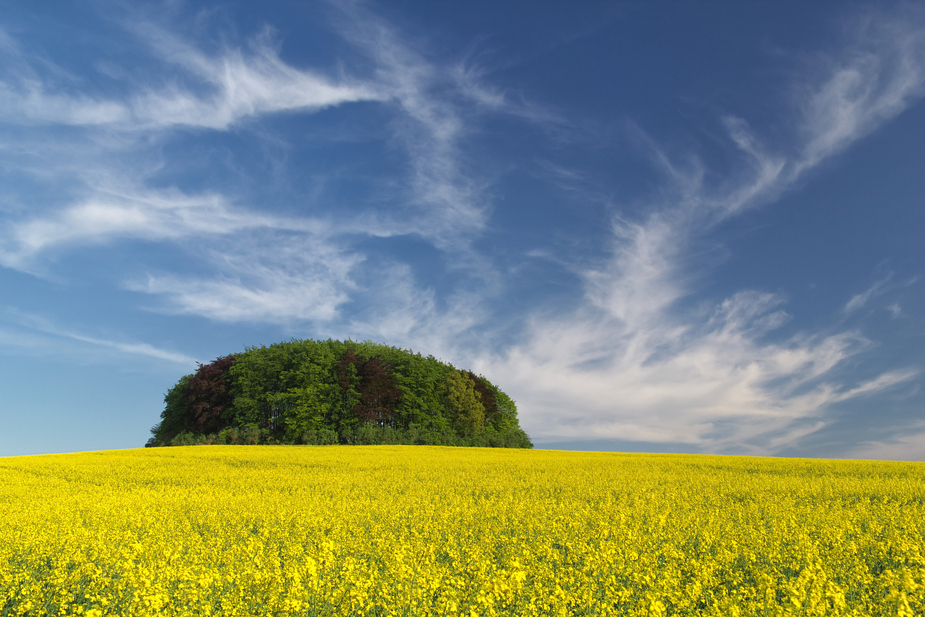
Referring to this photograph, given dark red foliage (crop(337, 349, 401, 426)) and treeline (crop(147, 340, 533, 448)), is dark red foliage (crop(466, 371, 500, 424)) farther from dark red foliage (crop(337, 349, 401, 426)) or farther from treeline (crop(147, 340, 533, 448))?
dark red foliage (crop(337, 349, 401, 426))

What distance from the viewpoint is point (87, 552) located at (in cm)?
1027

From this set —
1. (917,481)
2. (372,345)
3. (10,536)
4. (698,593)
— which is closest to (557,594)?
(698,593)

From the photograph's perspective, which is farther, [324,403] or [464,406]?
[464,406]

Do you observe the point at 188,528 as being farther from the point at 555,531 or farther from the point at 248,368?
the point at 248,368

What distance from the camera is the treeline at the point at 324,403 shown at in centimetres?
5234

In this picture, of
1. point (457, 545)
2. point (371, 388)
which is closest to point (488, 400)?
point (371, 388)

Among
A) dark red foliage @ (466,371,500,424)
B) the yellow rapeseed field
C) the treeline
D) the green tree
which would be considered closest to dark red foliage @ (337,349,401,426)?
the treeline

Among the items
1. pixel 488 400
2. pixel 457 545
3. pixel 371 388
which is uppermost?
pixel 371 388

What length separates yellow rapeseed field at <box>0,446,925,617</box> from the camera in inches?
257

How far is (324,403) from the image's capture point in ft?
178

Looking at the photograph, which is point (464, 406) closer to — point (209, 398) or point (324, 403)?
point (324, 403)

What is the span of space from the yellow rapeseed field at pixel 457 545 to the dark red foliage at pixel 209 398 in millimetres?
31855

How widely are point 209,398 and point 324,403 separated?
42.9 feet

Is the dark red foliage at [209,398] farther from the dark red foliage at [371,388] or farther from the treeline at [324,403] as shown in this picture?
the dark red foliage at [371,388]
